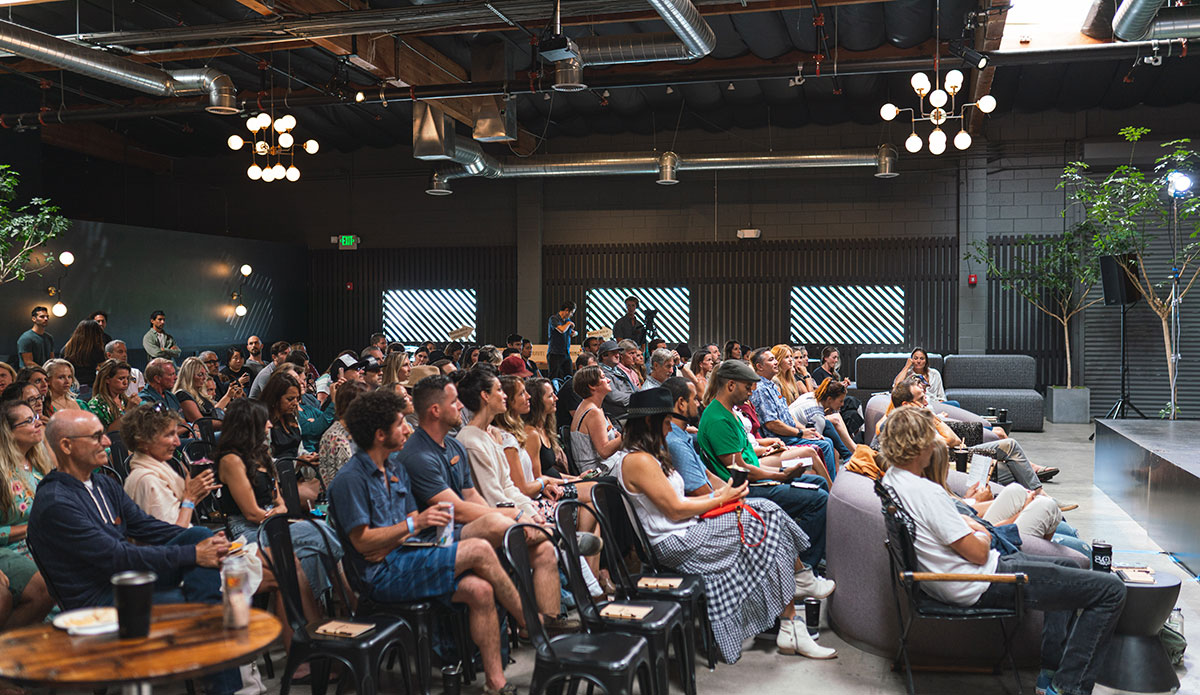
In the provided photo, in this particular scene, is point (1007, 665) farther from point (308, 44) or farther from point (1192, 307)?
point (1192, 307)

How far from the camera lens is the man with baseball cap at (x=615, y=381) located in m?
7.06

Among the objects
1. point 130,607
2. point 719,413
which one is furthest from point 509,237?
point 130,607

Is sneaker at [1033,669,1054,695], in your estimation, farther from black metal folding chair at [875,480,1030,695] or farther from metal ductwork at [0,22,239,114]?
metal ductwork at [0,22,239,114]

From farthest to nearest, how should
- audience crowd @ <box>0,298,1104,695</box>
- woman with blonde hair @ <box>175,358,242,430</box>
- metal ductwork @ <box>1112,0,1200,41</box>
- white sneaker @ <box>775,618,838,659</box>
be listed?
metal ductwork @ <box>1112,0,1200,41</box> → woman with blonde hair @ <box>175,358,242,430</box> → white sneaker @ <box>775,618,838,659</box> → audience crowd @ <box>0,298,1104,695</box>

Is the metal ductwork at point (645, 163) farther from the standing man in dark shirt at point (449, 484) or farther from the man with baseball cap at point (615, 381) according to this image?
the standing man in dark shirt at point (449, 484)

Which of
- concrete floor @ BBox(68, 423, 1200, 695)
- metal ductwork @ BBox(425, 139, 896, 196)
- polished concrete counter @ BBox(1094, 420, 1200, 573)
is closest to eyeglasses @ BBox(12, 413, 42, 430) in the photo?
concrete floor @ BBox(68, 423, 1200, 695)

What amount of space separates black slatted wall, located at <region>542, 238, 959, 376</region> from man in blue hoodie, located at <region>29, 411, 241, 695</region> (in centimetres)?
1197

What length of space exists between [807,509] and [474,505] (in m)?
1.92

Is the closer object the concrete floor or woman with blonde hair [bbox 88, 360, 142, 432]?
the concrete floor

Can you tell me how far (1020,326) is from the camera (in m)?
13.6

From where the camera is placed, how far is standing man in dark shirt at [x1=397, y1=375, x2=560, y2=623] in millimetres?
3789

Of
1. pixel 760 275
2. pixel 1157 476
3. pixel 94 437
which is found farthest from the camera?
pixel 760 275

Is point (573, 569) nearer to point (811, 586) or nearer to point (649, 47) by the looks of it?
point (811, 586)

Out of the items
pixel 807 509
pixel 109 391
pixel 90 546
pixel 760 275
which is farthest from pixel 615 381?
pixel 760 275
